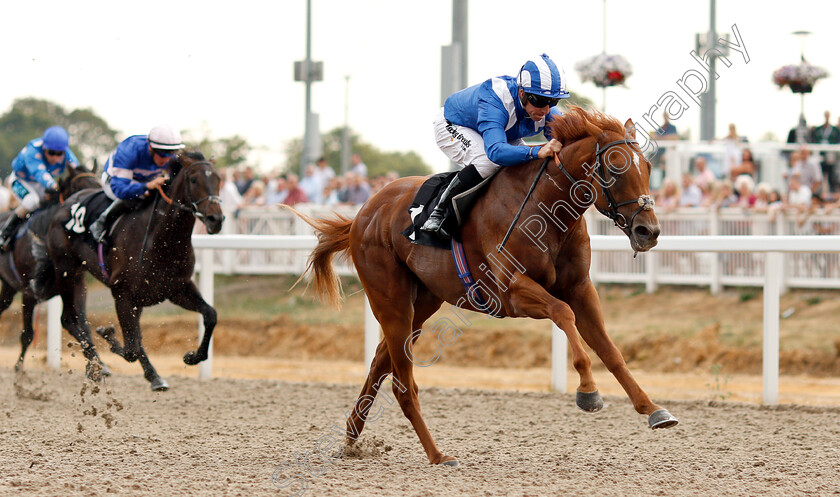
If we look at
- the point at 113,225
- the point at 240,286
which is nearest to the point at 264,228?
the point at 240,286

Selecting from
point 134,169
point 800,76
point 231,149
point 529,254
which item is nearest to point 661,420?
point 529,254

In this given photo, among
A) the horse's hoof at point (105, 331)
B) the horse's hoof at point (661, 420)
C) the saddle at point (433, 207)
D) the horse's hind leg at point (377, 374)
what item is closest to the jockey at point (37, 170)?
the horse's hoof at point (105, 331)

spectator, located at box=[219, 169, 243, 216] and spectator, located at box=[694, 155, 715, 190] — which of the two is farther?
spectator, located at box=[219, 169, 243, 216]

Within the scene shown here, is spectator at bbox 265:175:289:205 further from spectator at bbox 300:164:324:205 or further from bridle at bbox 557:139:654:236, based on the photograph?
bridle at bbox 557:139:654:236

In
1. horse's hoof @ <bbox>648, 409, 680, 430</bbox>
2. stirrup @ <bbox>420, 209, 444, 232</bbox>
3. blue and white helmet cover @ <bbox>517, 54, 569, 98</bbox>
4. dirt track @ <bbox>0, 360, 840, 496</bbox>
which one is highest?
blue and white helmet cover @ <bbox>517, 54, 569, 98</bbox>

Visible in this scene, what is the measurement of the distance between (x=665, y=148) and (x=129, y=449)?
9333 mm

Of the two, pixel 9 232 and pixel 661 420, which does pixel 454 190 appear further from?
pixel 9 232

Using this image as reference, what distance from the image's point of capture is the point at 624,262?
39.3 feet

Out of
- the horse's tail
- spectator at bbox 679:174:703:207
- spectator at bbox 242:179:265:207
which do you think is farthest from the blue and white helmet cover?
spectator at bbox 242:179:265:207

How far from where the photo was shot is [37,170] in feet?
27.2

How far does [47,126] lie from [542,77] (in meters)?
28.4

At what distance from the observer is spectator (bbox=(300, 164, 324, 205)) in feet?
47.5

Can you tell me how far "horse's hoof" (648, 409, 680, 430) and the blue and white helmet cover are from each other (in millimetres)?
1577

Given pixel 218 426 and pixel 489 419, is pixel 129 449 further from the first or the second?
pixel 489 419
